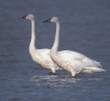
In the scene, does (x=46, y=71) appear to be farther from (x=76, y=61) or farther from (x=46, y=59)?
(x=76, y=61)

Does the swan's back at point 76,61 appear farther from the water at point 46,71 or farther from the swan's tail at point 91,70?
the water at point 46,71

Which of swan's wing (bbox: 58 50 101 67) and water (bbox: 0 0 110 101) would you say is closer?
water (bbox: 0 0 110 101)

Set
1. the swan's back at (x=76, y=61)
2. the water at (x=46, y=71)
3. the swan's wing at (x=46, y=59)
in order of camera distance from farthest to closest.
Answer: the swan's wing at (x=46, y=59)
the swan's back at (x=76, y=61)
the water at (x=46, y=71)

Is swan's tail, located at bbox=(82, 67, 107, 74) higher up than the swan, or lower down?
lower down

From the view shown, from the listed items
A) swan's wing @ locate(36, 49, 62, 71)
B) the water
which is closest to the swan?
the water

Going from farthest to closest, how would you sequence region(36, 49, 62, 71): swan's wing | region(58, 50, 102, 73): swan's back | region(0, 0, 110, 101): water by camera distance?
region(36, 49, 62, 71): swan's wing, region(58, 50, 102, 73): swan's back, region(0, 0, 110, 101): water

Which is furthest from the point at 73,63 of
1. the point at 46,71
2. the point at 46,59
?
the point at 46,71

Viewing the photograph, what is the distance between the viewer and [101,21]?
34500mm

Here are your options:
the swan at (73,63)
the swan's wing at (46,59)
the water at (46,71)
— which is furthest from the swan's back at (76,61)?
the swan's wing at (46,59)

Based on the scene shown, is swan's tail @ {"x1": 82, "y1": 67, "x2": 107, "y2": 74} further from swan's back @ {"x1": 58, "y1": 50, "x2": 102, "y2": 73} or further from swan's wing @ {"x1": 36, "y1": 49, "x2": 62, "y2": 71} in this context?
swan's wing @ {"x1": 36, "y1": 49, "x2": 62, "y2": 71}

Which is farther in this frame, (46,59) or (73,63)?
(46,59)

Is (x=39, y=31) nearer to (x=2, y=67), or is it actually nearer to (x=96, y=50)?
(x=96, y=50)

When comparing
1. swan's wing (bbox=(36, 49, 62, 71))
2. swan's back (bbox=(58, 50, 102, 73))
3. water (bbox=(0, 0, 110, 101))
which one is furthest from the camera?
swan's wing (bbox=(36, 49, 62, 71))

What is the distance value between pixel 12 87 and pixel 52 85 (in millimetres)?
1108
